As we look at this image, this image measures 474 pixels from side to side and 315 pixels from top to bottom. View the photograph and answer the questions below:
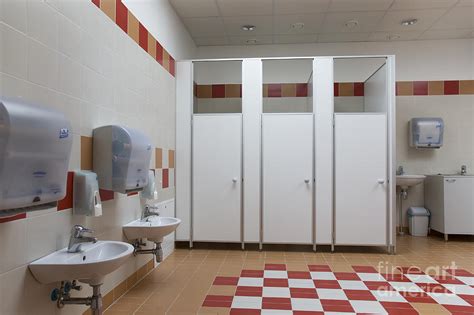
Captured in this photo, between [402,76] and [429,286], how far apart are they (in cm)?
333

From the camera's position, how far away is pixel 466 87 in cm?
505

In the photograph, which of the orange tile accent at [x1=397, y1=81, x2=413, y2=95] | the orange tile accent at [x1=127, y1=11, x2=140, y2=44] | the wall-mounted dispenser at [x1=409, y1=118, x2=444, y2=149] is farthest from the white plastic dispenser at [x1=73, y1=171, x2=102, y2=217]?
the orange tile accent at [x1=397, y1=81, x2=413, y2=95]

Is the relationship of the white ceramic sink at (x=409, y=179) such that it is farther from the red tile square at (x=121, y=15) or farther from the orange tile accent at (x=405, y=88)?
the red tile square at (x=121, y=15)

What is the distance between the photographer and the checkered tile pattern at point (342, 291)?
246 centimetres

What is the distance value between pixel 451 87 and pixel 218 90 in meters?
3.42

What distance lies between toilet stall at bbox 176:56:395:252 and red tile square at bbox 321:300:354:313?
4.84ft

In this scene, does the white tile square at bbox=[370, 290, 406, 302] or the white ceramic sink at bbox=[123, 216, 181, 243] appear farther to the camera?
the white ceramic sink at bbox=[123, 216, 181, 243]

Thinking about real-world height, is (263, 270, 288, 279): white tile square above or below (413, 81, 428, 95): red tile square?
below

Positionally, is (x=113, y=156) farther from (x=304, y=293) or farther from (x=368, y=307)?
(x=368, y=307)

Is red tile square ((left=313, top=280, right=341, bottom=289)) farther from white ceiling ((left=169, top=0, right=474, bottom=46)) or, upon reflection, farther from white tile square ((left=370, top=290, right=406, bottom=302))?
white ceiling ((left=169, top=0, right=474, bottom=46))

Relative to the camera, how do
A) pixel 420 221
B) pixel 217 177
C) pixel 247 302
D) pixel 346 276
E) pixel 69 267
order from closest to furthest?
pixel 69 267, pixel 247 302, pixel 346 276, pixel 217 177, pixel 420 221

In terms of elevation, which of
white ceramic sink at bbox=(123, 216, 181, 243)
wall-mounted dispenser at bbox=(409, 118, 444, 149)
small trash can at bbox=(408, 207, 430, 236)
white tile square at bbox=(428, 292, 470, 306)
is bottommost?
white tile square at bbox=(428, 292, 470, 306)

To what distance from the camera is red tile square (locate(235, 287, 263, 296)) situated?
8.97 feet

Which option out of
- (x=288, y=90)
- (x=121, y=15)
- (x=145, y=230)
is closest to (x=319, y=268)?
(x=145, y=230)
